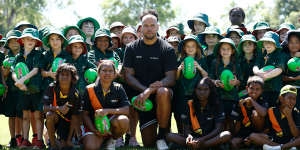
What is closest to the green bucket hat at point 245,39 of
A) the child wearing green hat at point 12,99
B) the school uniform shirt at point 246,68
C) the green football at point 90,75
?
the school uniform shirt at point 246,68

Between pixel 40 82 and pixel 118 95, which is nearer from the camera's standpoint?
pixel 118 95

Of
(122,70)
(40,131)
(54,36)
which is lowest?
(40,131)

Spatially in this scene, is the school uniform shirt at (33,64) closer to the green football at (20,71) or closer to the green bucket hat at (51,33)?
the green football at (20,71)

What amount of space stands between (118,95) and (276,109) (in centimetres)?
275

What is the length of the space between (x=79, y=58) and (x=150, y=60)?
137cm

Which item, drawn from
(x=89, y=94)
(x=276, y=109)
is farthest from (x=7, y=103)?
(x=276, y=109)

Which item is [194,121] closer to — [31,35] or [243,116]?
[243,116]

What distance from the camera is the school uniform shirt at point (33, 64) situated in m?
7.05

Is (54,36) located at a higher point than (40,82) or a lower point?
higher

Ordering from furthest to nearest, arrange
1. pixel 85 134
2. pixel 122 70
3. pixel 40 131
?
pixel 122 70 < pixel 40 131 < pixel 85 134

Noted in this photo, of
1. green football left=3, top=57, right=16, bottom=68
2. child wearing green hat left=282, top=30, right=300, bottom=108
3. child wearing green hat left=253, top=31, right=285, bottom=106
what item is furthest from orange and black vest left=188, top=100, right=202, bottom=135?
green football left=3, top=57, right=16, bottom=68

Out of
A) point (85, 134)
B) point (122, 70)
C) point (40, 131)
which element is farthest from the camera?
point (122, 70)

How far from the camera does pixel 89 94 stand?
6.34 m

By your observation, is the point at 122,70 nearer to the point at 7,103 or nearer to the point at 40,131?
the point at 40,131
